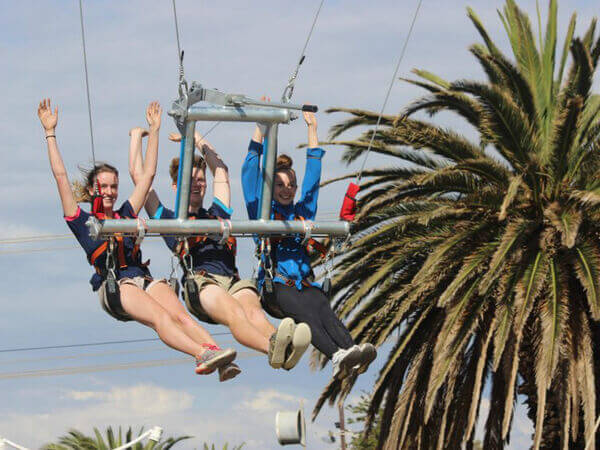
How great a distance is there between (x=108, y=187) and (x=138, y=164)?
0.70 meters

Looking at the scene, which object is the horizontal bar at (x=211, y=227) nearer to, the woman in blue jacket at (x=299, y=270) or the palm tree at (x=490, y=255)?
the woman in blue jacket at (x=299, y=270)

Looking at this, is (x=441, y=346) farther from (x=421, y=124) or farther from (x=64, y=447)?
(x=64, y=447)

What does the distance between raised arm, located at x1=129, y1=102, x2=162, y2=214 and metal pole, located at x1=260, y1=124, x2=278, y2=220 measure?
123 centimetres

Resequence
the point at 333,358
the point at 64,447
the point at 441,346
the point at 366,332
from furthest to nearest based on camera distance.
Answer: the point at 64,447 → the point at 366,332 → the point at 441,346 → the point at 333,358

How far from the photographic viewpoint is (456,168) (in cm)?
2219

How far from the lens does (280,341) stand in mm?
13062

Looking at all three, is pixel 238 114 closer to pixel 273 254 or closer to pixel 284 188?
pixel 284 188

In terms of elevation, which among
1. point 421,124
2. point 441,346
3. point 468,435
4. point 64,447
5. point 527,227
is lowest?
point 64,447

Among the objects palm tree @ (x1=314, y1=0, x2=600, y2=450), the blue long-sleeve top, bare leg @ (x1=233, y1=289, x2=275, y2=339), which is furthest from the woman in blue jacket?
palm tree @ (x1=314, y1=0, x2=600, y2=450)

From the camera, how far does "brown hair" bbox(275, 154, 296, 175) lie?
565 inches

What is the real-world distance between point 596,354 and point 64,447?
2312 cm

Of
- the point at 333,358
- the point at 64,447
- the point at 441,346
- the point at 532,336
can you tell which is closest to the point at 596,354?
the point at 532,336

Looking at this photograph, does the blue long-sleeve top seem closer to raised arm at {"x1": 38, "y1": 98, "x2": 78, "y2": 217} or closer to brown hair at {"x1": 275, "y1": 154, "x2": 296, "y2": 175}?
brown hair at {"x1": 275, "y1": 154, "x2": 296, "y2": 175}

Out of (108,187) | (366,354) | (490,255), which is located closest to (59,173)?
(108,187)
